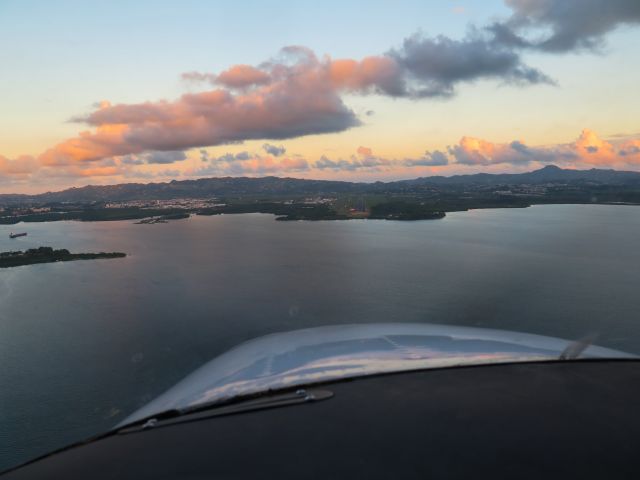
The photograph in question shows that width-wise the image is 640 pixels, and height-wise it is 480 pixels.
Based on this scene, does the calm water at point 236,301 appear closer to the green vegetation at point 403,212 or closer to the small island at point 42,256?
the small island at point 42,256

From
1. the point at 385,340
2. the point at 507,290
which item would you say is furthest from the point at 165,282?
the point at 385,340

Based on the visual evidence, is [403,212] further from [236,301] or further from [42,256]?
[236,301]

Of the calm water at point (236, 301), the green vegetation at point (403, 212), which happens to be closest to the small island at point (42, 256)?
the calm water at point (236, 301)

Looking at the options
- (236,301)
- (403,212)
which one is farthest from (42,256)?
(403,212)

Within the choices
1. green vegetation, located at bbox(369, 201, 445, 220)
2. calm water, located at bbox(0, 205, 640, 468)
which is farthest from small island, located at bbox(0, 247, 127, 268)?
green vegetation, located at bbox(369, 201, 445, 220)

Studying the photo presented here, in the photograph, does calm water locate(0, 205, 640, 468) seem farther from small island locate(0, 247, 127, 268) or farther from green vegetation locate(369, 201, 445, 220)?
green vegetation locate(369, 201, 445, 220)
